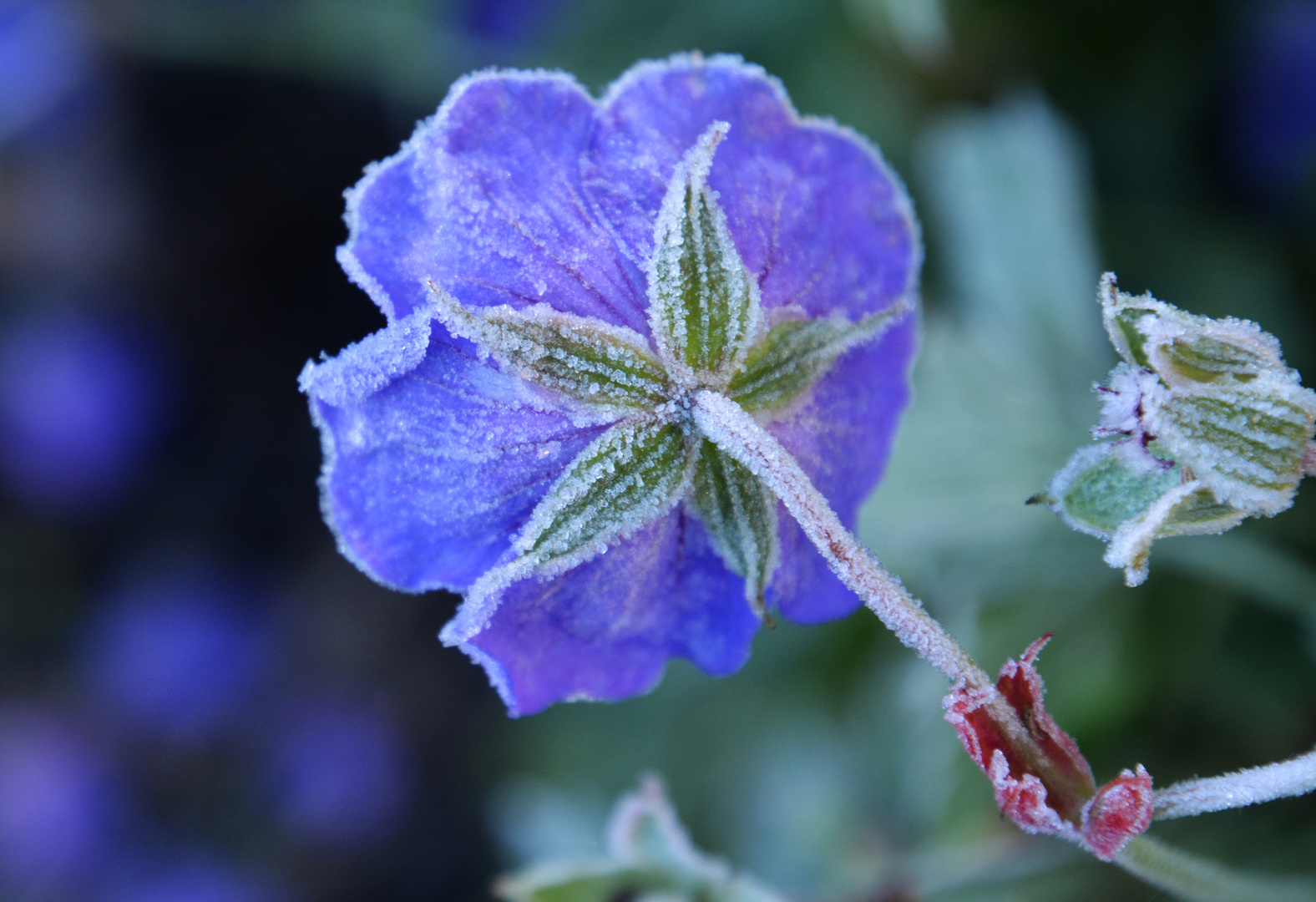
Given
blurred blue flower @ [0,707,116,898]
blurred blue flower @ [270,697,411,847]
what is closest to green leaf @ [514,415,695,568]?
blurred blue flower @ [270,697,411,847]

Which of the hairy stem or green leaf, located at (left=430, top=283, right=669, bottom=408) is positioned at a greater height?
green leaf, located at (left=430, top=283, right=669, bottom=408)

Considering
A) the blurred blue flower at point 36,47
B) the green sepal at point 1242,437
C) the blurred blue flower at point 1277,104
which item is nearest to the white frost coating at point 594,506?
the green sepal at point 1242,437

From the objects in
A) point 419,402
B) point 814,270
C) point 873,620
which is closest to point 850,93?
point 873,620

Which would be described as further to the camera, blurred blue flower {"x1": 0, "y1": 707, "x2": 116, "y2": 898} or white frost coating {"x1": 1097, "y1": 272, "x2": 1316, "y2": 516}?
blurred blue flower {"x1": 0, "y1": 707, "x2": 116, "y2": 898}

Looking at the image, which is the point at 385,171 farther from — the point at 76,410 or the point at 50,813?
the point at 50,813

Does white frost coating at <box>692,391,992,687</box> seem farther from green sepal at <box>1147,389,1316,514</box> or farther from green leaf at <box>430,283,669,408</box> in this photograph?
green sepal at <box>1147,389,1316,514</box>

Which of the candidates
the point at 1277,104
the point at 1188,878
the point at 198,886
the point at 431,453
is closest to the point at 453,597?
the point at 198,886

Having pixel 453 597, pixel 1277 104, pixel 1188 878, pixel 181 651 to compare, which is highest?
pixel 181 651

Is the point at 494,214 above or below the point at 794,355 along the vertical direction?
above
